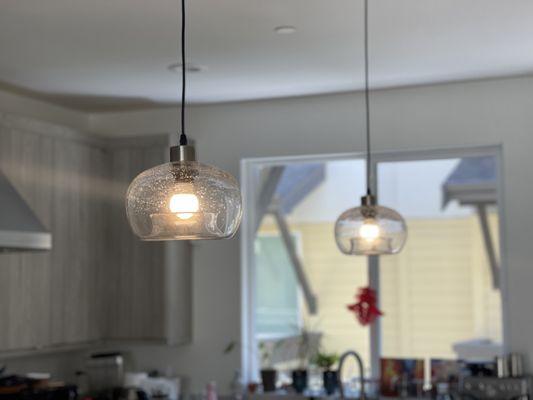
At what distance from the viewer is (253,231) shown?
596 cm

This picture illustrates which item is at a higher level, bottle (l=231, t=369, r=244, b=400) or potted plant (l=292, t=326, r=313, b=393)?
potted plant (l=292, t=326, r=313, b=393)

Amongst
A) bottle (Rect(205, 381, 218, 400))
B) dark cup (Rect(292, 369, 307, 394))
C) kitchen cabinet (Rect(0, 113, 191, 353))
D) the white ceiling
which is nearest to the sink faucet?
dark cup (Rect(292, 369, 307, 394))

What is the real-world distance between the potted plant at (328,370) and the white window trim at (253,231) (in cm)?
25

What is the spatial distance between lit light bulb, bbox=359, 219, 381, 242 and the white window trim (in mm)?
1800

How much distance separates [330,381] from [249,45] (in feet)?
7.11

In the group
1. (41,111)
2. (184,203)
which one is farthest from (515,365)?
(41,111)

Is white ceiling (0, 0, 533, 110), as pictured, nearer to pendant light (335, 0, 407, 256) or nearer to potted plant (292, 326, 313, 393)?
pendant light (335, 0, 407, 256)

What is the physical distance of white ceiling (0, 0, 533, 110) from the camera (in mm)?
3883

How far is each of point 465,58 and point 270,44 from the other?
107cm

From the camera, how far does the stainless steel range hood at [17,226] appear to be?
14.5 ft

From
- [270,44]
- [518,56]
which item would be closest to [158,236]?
[270,44]

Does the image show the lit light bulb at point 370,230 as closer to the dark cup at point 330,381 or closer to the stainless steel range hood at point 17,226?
the stainless steel range hood at point 17,226

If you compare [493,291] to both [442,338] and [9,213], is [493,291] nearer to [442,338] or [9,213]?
[442,338]

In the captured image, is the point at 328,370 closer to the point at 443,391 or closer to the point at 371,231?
the point at 443,391
